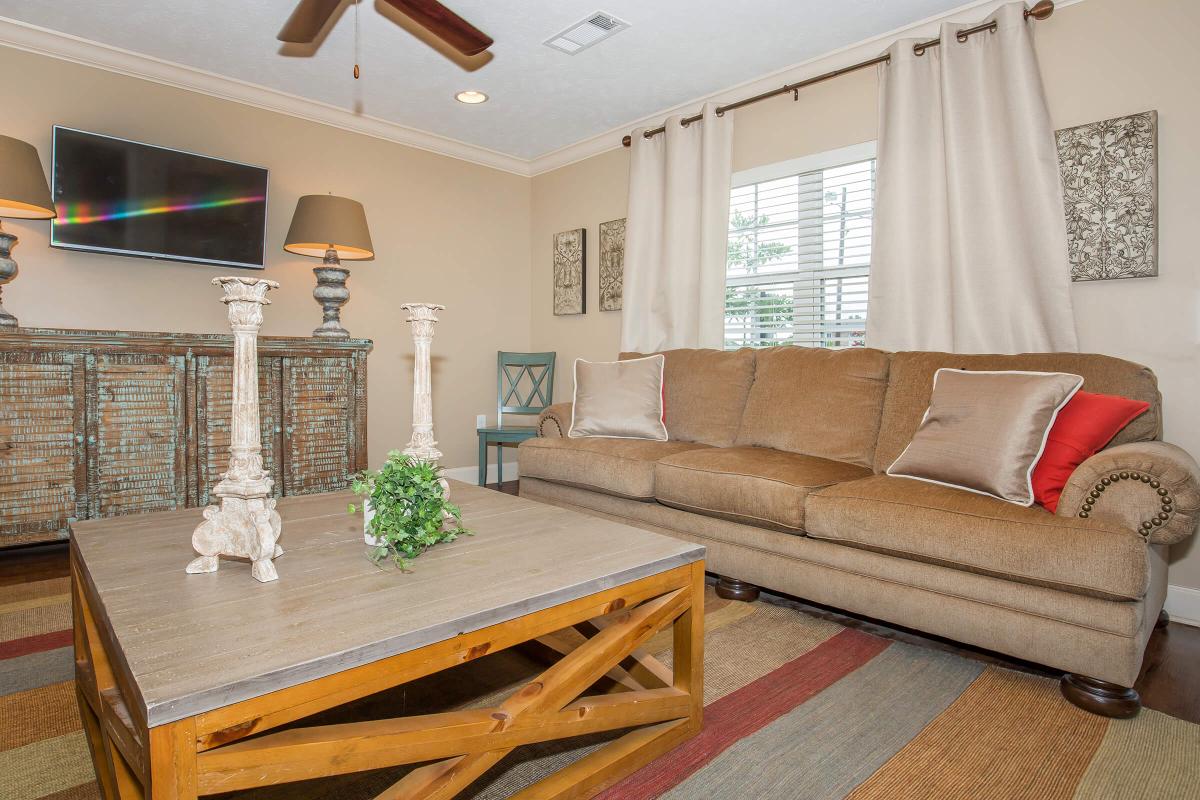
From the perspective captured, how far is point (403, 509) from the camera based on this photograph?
4.69ft

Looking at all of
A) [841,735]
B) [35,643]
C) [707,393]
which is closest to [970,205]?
[707,393]

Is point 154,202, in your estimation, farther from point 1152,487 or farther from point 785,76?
point 1152,487

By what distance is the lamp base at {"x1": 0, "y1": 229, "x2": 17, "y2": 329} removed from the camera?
110 inches

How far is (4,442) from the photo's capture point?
8.91ft

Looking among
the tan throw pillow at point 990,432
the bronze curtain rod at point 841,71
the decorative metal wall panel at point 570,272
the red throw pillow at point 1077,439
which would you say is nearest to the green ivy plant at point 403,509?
the tan throw pillow at point 990,432

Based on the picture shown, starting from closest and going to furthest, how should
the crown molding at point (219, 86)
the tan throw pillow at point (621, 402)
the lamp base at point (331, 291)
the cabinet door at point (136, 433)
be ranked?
the cabinet door at point (136, 433) < the crown molding at point (219, 86) < the tan throw pillow at point (621, 402) < the lamp base at point (331, 291)

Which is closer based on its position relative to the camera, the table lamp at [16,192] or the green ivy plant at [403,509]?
the green ivy plant at [403,509]

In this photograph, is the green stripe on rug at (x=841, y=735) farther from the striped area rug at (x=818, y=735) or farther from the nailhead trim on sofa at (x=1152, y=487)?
the nailhead trim on sofa at (x=1152, y=487)

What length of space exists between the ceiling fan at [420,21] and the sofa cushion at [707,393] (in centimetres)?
178

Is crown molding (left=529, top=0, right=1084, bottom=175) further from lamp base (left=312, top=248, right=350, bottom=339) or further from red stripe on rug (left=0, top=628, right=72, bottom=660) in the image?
red stripe on rug (left=0, top=628, right=72, bottom=660)

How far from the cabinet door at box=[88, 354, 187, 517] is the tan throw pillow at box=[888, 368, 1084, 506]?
318 centimetres

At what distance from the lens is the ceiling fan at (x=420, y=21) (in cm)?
213

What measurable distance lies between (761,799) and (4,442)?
3.20 metres

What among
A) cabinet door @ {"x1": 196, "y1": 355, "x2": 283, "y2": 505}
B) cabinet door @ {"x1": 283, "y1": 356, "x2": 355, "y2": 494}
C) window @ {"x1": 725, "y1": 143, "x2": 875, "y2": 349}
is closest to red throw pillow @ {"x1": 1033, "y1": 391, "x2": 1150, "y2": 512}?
window @ {"x1": 725, "y1": 143, "x2": 875, "y2": 349}
